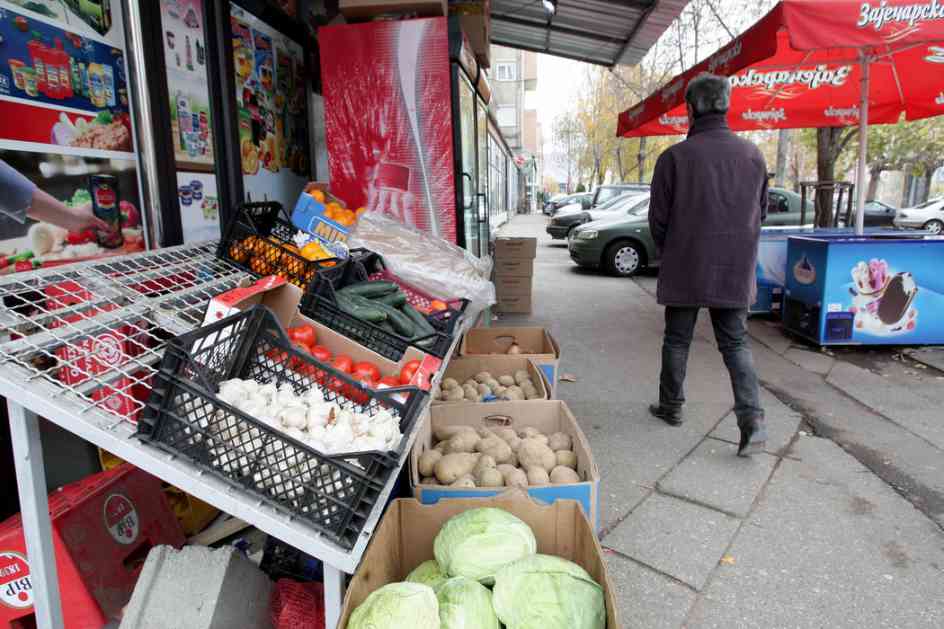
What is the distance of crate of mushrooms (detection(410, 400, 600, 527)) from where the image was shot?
7.08 feet

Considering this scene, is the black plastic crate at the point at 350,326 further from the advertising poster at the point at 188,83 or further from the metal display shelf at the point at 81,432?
the advertising poster at the point at 188,83

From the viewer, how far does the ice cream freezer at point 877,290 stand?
559cm

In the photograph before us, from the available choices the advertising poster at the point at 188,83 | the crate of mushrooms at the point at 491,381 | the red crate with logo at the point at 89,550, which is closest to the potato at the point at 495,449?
the crate of mushrooms at the point at 491,381

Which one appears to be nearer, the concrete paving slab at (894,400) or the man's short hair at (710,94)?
the man's short hair at (710,94)

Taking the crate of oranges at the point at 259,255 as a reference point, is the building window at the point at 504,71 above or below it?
above

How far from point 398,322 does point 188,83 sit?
73.4 inches

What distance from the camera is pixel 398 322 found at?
278 cm

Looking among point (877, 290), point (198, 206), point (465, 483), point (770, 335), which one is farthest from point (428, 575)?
point (770, 335)

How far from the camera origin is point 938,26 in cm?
400

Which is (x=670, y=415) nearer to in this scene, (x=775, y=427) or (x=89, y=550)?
(x=775, y=427)

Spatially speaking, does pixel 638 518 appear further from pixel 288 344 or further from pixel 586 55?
pixel 586 55

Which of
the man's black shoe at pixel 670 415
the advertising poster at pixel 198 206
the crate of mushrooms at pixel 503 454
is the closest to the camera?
the crate of mushrooms at pixel 503 454

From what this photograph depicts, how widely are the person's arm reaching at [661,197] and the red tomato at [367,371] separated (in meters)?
2.12

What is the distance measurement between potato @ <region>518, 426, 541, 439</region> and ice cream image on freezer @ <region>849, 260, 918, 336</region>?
4.46m
